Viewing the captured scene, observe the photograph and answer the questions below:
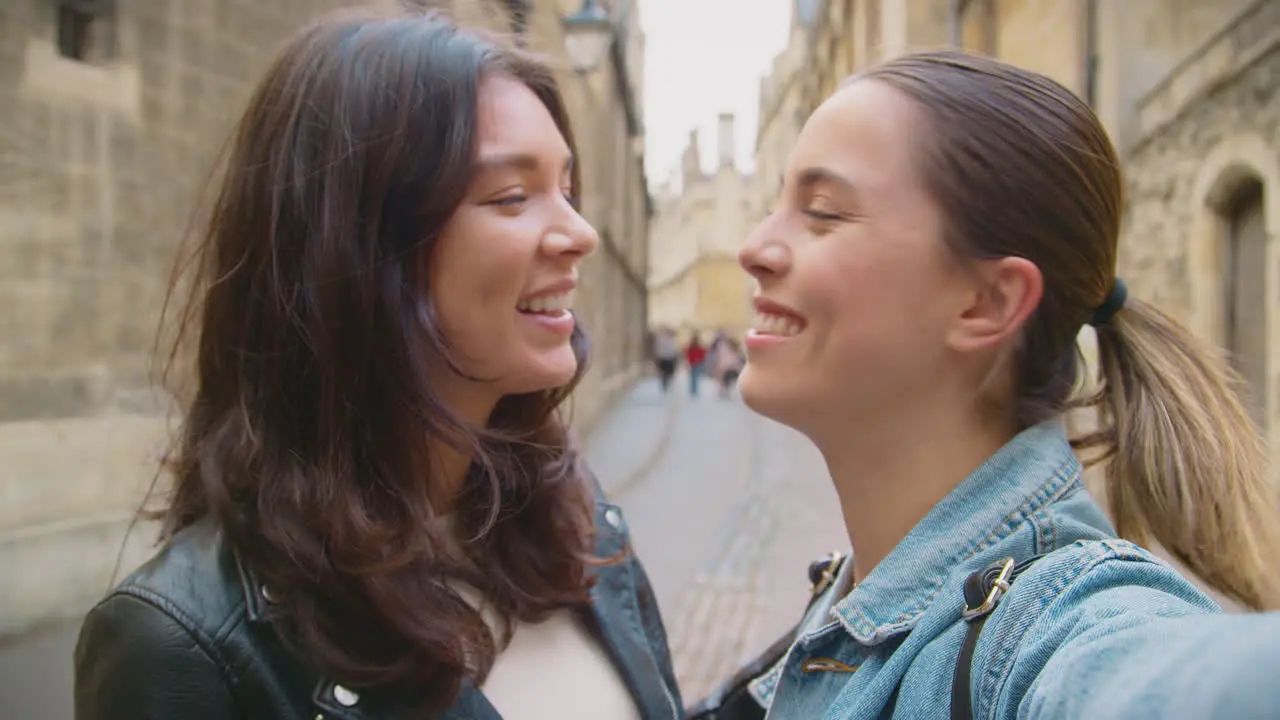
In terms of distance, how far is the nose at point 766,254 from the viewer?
1.35m

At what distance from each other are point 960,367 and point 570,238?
68cm

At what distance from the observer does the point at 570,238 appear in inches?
61.3

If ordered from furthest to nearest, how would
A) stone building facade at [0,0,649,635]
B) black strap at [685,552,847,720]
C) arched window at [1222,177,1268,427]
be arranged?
arched window at [1222,177,1268,427], stone building facade at [0,0,649,635], black strap at [685,552,847,720]

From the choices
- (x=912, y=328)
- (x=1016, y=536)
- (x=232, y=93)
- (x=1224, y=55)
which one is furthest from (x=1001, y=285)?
(x=1224, y=55)

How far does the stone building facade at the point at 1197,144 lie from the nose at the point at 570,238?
17.2 ft

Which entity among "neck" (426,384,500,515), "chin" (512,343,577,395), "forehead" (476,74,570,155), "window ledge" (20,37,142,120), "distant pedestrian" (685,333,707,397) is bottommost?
"distant pedestrian" (685,333,707,397)

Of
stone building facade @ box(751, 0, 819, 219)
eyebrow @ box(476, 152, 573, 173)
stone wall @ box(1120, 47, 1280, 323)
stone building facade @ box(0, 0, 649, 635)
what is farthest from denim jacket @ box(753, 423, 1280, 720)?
stone building facade @ box(751, 0, 819, 219)

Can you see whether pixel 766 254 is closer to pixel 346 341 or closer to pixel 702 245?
pixel 346 341

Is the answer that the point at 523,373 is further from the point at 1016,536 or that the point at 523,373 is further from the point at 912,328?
the point at 1016,536

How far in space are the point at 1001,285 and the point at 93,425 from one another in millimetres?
4766

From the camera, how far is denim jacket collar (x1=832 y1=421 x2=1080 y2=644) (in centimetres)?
121

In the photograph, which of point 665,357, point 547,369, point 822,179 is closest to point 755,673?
point 547,369

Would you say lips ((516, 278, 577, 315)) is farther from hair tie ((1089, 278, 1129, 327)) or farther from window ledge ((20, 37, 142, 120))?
window ledge ((20, 37, 142, 120))

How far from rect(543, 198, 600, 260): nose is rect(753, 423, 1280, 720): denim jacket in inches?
28.8
